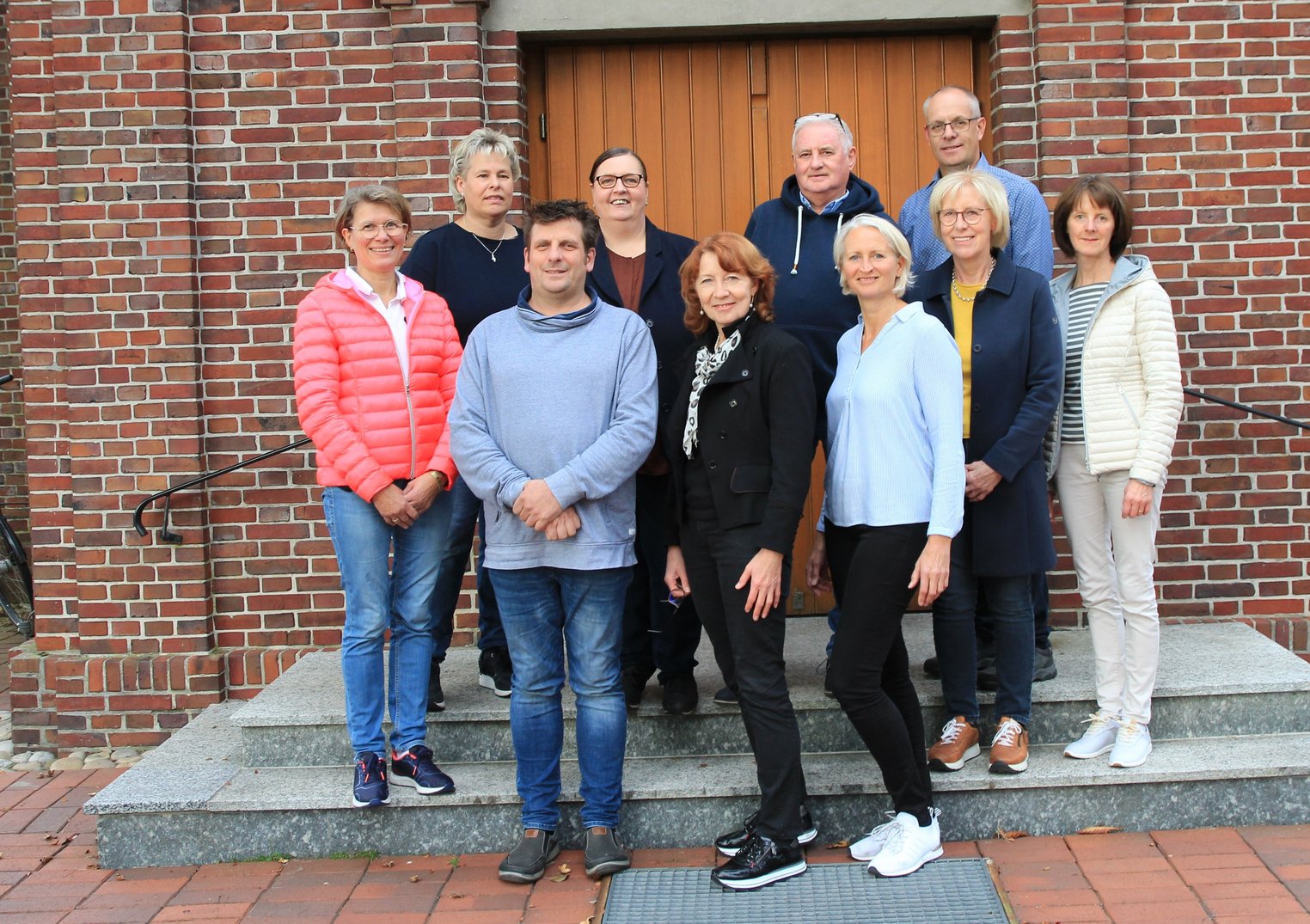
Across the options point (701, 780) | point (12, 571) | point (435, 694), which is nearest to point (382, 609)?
point (435, 694)

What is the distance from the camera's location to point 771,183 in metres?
5.49

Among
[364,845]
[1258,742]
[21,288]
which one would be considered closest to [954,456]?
[1258,742]

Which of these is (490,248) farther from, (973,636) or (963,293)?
(973,636)

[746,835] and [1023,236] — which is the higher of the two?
[1023,236]

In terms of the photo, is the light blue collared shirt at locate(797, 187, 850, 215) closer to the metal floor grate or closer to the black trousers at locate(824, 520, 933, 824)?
the black trousers at locate(824, 520, 933, 824)

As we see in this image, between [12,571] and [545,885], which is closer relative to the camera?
[545,885]

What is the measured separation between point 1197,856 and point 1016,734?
0.60m

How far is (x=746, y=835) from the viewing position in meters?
3.65

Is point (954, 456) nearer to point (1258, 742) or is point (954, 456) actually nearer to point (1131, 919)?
point (1131, 919)

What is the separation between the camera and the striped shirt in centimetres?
394

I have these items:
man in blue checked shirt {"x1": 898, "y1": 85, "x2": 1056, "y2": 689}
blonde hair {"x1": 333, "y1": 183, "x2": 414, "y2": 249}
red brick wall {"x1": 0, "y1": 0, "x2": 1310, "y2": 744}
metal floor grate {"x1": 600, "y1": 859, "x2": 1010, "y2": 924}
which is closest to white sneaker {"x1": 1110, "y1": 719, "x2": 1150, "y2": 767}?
man in blue checked shirt {"x1": 898, "y1": 85, "x2": 1056, "y2": 689}

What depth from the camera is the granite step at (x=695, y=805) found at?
12.7 feet

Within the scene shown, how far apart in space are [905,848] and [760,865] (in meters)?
0.42

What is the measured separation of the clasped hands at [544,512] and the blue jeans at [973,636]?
45.8 inches
